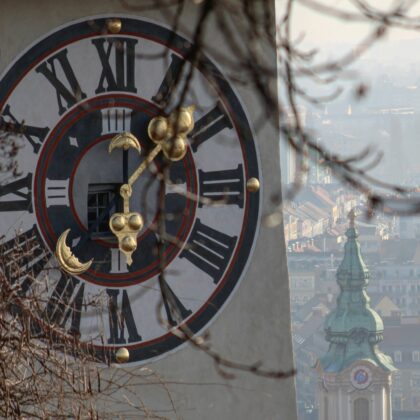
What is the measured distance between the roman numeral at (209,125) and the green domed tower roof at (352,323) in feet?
144

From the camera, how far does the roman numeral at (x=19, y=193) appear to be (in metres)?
8.19

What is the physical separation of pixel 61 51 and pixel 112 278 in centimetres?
96

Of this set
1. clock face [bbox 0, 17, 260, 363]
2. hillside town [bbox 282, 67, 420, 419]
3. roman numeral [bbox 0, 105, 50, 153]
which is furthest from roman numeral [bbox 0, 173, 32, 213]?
hillside town [bbox 282, 67, 420, 419]

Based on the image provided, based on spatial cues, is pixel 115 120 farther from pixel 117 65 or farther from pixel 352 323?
pixel 352 323

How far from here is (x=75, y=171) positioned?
8.27 metres

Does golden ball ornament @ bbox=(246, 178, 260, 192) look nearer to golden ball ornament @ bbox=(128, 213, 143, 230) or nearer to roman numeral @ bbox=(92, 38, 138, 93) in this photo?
golden ball ornament @ bbox=(128, 213, 143, 230)

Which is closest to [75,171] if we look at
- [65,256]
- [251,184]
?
[65,256]

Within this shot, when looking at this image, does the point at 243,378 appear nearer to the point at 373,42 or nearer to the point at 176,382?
the point at 176,382

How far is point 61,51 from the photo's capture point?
8.17m

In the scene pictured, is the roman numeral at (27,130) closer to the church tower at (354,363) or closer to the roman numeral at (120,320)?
the roman numeral at (120,320)

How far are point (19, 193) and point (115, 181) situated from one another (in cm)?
41

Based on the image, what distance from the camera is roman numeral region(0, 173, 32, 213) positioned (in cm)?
819

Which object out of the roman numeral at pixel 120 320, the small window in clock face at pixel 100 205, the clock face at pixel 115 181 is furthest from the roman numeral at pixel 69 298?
the small window in clock face at pixel 100 205

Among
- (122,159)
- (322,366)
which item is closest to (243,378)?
(122,159)
